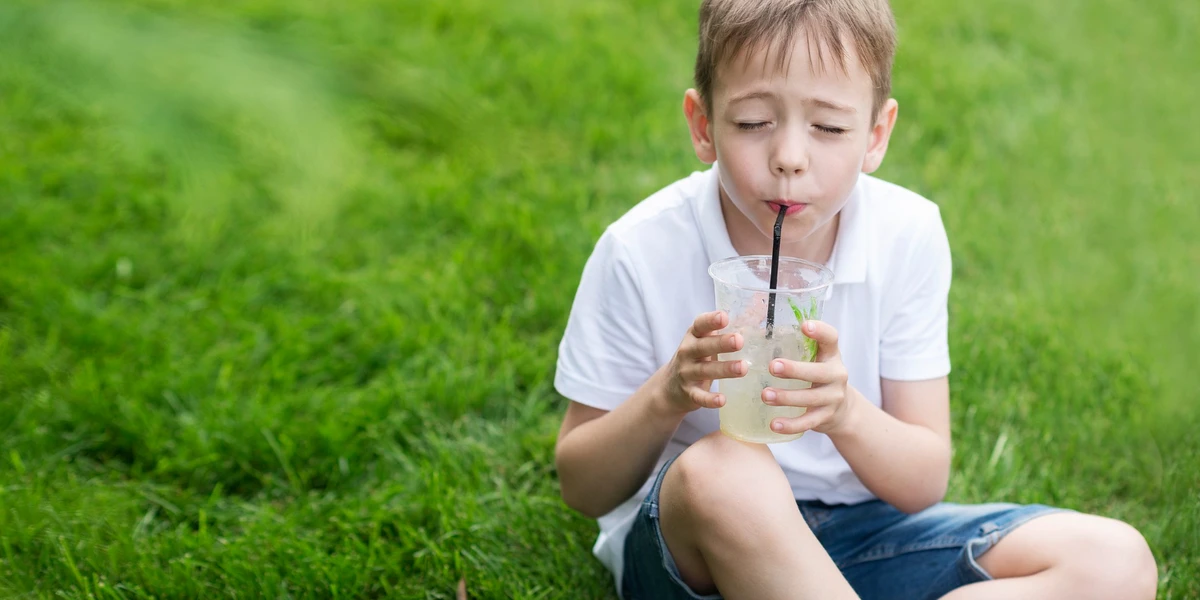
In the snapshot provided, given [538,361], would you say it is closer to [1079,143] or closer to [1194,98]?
[1079,143]

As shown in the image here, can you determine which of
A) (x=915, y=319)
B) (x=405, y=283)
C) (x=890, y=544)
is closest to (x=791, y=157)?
(x=915, y=319)

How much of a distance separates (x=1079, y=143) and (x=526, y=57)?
70.2 inches

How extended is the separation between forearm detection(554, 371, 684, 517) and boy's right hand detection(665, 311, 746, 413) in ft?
0.11

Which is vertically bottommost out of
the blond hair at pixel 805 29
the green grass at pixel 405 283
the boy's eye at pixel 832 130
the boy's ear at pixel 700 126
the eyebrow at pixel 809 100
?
the green grass at pixel 405 283

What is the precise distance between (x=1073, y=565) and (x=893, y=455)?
0.93 feet

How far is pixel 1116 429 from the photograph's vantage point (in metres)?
2.40

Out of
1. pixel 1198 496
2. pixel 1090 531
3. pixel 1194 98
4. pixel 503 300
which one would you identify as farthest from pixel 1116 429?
pixel 1194 98

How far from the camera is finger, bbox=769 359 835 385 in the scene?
1.38 metres

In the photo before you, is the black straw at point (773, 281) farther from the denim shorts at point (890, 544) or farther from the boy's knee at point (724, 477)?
the denim shorts at point (890, 544)

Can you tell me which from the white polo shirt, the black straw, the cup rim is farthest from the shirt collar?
the black straw

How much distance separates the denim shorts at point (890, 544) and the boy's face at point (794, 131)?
415 millimetres

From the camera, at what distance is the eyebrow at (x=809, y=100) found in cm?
151

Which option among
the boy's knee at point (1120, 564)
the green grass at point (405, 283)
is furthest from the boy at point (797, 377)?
the green grass at point (405, 283)

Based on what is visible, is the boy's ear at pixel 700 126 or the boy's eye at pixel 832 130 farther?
the boy's ear at pixel 700 126
